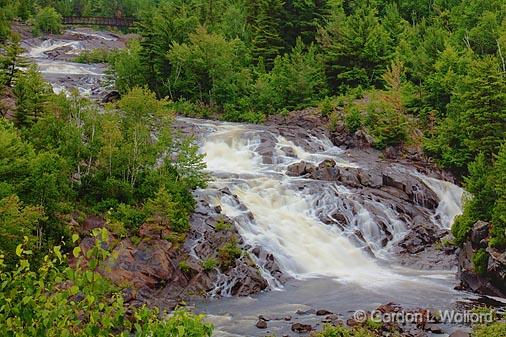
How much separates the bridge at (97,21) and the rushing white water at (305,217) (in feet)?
246

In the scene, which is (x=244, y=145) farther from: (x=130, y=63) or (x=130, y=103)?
(x=130, y=63)

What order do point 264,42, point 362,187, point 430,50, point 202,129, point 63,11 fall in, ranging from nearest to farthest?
point 362,187 → point 202,129 → point 430,50 → point 264,42 → point 63,11

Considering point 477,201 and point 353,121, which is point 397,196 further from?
point 353,121

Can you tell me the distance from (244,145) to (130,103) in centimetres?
1381

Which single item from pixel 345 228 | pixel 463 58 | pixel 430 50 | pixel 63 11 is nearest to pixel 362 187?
pixel 345 228

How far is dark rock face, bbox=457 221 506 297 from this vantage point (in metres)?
23.1

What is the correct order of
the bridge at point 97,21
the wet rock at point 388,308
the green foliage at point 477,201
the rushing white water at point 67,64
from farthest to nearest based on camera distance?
the bridge at point 97,21 < the rushing white water at point 67,64 < the green foliage at point 477,201 < the wet rock at point 388,308

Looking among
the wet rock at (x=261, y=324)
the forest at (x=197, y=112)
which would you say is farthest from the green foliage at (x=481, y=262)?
the wet rock at (x=261, y=324)

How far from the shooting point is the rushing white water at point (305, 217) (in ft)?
90.5

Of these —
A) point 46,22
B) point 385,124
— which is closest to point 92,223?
point 385,124

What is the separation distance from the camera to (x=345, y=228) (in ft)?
102

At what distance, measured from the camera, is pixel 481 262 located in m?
24.0

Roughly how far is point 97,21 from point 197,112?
2496 inches

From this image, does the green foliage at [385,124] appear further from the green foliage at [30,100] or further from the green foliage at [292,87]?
the green foliage at [30,100]
